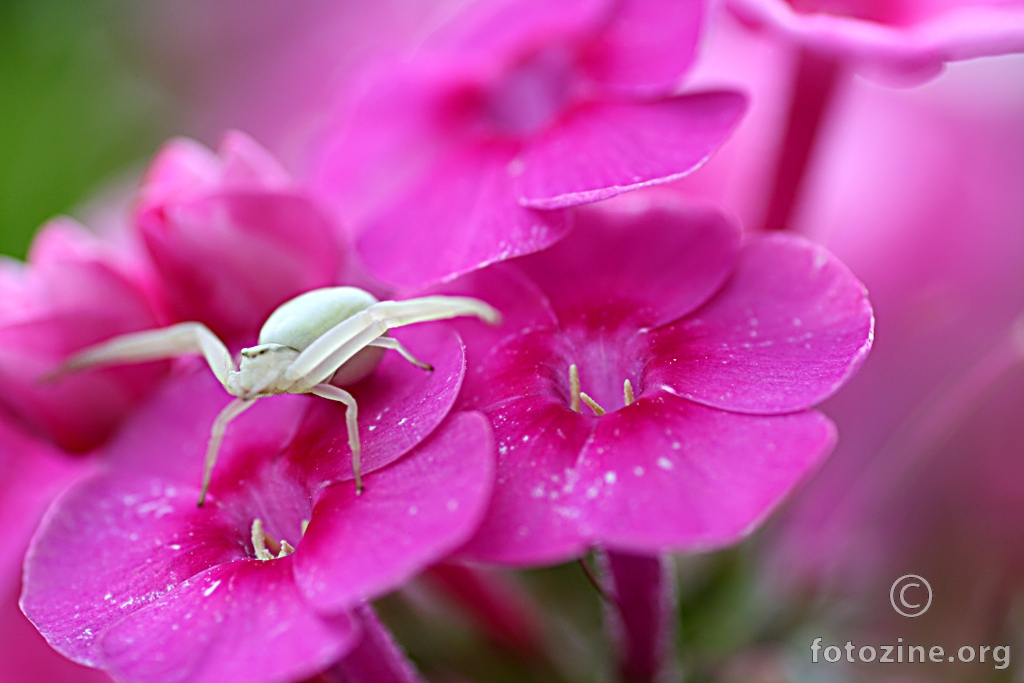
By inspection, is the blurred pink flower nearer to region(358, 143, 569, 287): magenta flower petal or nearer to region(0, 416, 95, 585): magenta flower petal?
region(358, 143, 569, 287): magenta flower petal

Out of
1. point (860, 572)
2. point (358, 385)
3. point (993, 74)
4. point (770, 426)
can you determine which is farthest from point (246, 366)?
point (993, 74)

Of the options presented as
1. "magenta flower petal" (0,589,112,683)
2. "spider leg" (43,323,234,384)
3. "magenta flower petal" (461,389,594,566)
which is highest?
"magenta flower petal" (461,389,594,566)

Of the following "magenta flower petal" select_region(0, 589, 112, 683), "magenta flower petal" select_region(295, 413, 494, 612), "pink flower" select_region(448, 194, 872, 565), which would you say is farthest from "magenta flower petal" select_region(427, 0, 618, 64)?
"magenta flower petal" select_region(0, 589, 112, 683)
